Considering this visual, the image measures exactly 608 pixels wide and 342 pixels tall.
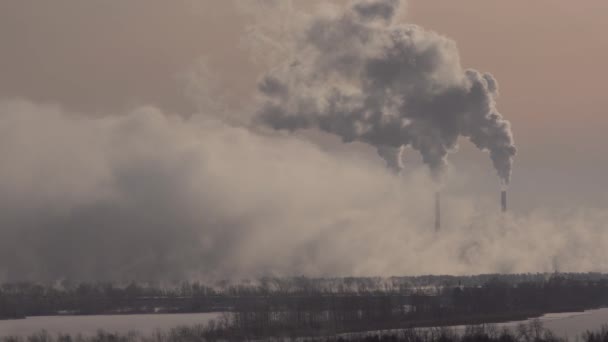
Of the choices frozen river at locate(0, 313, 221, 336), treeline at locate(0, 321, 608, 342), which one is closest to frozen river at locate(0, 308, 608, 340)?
frozen river at locate(0, 313, 221, 336)

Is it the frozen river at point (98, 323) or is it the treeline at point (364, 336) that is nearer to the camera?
the treeline at point (364, 336)

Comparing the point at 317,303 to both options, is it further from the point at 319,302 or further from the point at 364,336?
the point at 364,336

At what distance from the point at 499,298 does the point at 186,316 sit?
109ft

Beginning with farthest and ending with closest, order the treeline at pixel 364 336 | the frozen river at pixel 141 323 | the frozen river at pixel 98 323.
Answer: the frozen river at pixel 98 323 → the frozen river at pixel 141 323 → the treeline at pixel 364 336

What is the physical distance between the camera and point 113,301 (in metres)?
170

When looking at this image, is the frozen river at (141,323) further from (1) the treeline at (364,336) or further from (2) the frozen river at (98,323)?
(1) the treeline at (364,336)

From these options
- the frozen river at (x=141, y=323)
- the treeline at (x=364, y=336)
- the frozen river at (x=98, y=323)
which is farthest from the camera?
the frozen river at (x=98, y=323)

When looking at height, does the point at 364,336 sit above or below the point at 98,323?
below

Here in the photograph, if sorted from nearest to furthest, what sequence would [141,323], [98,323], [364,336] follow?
[364,336]
[141,323]
[98,323]

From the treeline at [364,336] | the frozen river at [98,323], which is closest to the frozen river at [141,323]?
the frozen river at [98,323]

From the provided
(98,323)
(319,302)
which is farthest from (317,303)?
(98,323)

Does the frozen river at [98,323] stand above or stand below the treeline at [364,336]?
above

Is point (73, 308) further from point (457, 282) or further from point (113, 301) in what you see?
point (457, 282)

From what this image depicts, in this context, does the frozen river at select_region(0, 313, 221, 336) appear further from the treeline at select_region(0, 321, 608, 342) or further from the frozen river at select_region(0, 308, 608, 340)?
the treeline at select_region(0, 321, 608, 342)
